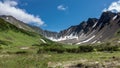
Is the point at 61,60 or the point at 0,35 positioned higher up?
the point at 0,35

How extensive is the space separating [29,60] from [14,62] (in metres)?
2.80

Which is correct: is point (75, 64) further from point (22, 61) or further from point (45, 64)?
point (22, 61)

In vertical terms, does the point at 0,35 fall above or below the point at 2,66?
above

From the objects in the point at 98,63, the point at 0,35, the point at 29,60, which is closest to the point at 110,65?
the point at 98,63

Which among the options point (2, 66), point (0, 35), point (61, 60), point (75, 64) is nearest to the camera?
point (2, 66)

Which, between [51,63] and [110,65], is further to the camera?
[51,63]

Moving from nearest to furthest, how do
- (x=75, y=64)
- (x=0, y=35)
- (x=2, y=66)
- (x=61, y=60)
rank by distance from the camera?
(x=2, y=66)
(x=75, y=64)
(x=61, y=60)
(x=0, y=35)

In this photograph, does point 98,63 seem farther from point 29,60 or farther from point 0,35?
point 0,35

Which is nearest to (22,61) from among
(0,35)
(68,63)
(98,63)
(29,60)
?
(29,60)

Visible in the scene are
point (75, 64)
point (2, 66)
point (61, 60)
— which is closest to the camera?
point (2, 66)

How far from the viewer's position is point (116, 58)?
5416cm

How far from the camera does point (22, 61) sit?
2111 inches

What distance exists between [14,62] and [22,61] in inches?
58.0

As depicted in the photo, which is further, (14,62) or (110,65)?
A: (14,62)
